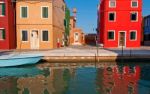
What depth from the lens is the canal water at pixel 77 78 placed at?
48.5 feet

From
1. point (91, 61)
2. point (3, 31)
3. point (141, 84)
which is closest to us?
point (141, 84)

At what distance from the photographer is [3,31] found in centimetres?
3312

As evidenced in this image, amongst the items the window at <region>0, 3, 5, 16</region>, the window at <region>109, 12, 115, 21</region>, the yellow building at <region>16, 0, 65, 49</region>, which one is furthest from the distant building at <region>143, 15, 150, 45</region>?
the window at <region>0, 3, 5, 16</region>

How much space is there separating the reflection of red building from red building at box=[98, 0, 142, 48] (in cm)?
1625

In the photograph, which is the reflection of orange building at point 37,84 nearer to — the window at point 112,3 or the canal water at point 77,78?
the canal water at point 77,78

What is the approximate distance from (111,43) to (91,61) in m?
14.3

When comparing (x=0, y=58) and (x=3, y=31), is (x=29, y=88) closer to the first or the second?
(x=0, y=58)

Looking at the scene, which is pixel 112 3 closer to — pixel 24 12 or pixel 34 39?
pixel 34 39

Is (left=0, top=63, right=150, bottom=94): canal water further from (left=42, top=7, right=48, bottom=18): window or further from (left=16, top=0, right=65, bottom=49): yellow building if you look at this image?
(left=42, top=7, right=48, bottom=18): window

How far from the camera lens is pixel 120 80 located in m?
17.4

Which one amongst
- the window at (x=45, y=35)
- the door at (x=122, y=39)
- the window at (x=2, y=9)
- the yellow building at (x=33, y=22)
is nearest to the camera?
the window at (x=2, y=9)

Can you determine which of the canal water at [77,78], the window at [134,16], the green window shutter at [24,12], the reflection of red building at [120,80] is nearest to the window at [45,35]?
the green window shutter at [24,12]

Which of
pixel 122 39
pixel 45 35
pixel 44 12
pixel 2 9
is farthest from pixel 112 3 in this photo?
pixel 2 9

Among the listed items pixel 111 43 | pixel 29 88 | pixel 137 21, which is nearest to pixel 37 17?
pixel 111 43
